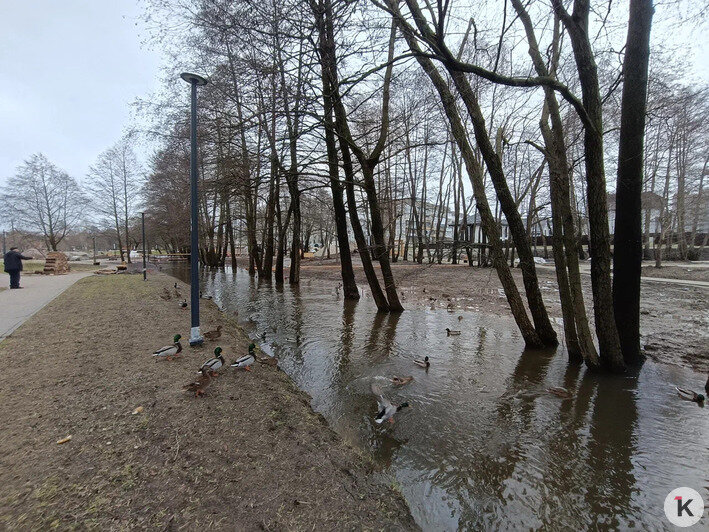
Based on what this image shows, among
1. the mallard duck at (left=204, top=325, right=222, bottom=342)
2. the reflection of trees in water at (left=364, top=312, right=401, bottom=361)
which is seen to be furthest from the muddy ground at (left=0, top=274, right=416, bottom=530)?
the reflection of trees in water at (left=364, top=312, right=401, bottom=361)

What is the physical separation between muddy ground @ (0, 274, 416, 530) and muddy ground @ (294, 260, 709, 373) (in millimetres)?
5577

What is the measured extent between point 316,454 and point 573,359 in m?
5.61

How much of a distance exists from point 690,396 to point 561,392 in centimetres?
165

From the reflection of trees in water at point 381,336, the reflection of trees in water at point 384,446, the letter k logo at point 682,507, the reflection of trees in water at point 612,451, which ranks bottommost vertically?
the letter k logo at point 682,507

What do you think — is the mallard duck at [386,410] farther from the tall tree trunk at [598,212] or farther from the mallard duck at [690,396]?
the mallard duck at [690,396]

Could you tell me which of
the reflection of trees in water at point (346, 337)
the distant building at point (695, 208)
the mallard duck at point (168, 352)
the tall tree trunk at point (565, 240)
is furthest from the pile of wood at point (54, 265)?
the distant building at point (695, 208)

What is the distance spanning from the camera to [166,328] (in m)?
7.47

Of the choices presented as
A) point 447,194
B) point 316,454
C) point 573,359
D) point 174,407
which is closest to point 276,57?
point 174,407

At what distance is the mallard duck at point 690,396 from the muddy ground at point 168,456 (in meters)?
4.66

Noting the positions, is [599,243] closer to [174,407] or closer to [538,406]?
[538,406]

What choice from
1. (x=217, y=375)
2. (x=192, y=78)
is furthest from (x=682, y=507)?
(x=192, y=78)

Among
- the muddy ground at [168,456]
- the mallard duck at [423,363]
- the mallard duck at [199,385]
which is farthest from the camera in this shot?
the mallard duck at [423,363]

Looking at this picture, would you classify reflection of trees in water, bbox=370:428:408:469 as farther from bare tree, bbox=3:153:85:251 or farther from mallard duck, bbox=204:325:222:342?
bare tree, bbox=3:153:85:251

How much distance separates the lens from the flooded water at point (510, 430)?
2926mm
